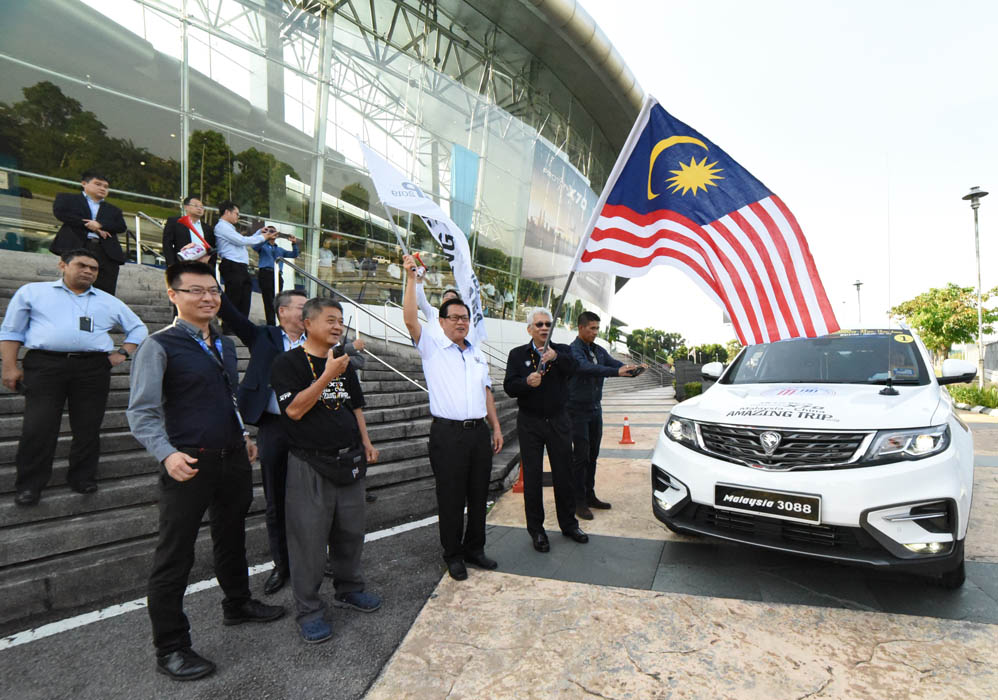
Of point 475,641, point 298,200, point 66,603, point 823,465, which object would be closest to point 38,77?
point 298,200

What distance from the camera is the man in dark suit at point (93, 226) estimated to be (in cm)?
460

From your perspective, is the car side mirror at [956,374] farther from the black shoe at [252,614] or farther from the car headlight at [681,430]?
the black shoe at [252,614]

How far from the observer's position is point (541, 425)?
147 inches

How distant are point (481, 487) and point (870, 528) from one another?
7.14 feet

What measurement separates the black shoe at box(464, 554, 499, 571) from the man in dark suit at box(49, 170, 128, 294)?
4.17 m

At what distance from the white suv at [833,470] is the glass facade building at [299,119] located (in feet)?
12.3

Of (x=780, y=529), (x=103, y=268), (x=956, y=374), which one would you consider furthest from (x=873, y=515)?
(x=103, y=268)

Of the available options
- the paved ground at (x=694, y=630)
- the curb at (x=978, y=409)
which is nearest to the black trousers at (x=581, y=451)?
the paved ground at (x=694, y=630)

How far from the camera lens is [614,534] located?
4.05 metres

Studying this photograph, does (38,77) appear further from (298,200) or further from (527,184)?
(527,184)

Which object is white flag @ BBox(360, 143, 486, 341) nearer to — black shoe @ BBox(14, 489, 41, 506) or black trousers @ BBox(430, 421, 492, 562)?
black trousers @ BBox(430, 421, 492, 562)

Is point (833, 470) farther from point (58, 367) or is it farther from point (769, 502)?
point (58, 367)

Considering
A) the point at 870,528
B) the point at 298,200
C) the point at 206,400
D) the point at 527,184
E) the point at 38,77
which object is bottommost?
the point at 870,528

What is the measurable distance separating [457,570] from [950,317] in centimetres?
3219
